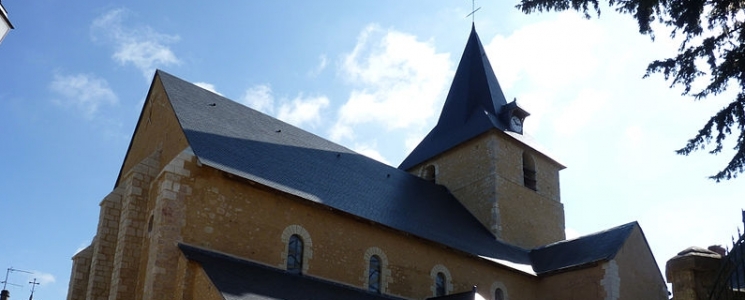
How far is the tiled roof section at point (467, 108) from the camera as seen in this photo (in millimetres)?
25328

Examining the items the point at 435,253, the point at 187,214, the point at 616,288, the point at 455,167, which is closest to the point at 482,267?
the point at 435,253

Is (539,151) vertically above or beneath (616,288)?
above

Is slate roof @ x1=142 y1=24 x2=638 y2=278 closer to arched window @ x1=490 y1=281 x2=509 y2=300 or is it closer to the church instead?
the church

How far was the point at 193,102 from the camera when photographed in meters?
17.4

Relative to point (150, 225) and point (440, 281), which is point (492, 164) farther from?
point (150, 225)

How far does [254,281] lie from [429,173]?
44.4ft

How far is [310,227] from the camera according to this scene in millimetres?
15789

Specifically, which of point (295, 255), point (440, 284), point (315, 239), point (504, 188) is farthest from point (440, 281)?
point (504, 188)

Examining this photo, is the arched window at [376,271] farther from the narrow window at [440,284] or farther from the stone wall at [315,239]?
the narrow window at [440,284]

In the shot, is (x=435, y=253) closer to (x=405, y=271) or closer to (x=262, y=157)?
(x=405, y=271)

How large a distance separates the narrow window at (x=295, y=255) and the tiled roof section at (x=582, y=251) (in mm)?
8407

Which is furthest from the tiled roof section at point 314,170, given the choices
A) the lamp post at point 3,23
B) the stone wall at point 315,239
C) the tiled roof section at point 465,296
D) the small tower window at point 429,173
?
the lamp post at point 3,23

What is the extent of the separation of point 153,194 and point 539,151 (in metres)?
15.1


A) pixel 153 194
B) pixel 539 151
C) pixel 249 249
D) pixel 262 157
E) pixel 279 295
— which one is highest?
pixel 539 151
